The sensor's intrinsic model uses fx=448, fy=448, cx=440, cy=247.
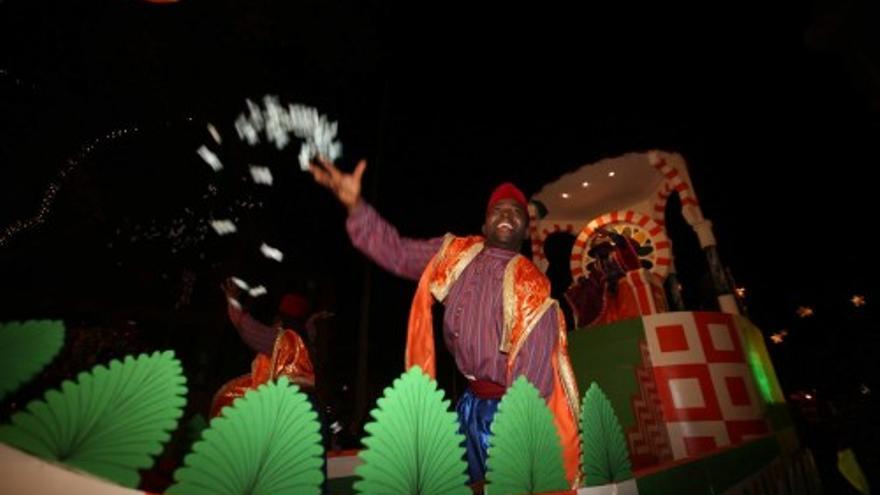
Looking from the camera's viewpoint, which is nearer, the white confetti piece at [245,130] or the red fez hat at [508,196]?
the red fez hat at [508,196]

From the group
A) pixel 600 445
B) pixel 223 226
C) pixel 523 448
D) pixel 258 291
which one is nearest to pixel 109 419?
pixel 523 448

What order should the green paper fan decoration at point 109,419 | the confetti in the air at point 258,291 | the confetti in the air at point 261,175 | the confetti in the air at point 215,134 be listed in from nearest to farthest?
the green paper fan decoration at point 109,419 < the confetti in the air at point 215,134 < the confetti in the air at point 261,175 < the confetti in the air at point 258,291

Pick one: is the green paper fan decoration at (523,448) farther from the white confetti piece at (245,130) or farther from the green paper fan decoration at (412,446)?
the white confetti piece at (245,130)

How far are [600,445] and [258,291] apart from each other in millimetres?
8385

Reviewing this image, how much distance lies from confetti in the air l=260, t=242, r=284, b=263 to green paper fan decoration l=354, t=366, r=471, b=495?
311 inches

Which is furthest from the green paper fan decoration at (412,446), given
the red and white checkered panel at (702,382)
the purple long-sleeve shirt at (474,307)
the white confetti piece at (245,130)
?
the white confetti piece at (245,130)

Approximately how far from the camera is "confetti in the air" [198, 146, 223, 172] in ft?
18.1

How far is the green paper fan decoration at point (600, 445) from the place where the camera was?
1.17 m

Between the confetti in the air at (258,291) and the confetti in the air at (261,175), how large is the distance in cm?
292

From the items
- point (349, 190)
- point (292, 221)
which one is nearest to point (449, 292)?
point (349, 190)

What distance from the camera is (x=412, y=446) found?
3.17 ft

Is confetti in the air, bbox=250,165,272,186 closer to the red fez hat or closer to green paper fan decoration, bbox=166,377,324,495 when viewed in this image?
the red fez hat

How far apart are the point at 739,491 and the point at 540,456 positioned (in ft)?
4.96

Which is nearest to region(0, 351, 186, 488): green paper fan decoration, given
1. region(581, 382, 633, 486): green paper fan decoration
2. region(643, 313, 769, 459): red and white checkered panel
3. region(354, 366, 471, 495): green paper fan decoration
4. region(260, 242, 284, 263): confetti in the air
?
region(354, 366, 471, 495): green paper fan decoration
